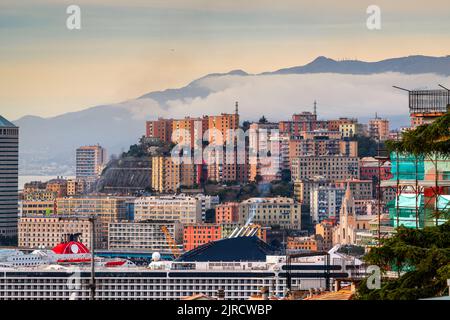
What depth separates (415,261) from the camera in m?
3.50

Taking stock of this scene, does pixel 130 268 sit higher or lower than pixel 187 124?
lower

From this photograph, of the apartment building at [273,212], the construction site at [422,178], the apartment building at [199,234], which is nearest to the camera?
the construction site at [422,178]

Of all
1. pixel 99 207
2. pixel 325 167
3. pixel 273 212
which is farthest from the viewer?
pixel 325 167

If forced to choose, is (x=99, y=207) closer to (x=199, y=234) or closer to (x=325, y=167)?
(x=199, y=234)

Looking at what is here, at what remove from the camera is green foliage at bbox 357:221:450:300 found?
135 inches

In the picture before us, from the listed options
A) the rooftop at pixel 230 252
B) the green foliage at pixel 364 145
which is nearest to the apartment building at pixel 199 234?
the rooftop at pixel 230 252

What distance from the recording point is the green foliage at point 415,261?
135 inches

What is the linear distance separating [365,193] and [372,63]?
3.35m

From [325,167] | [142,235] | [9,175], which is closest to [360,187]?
[325,167]

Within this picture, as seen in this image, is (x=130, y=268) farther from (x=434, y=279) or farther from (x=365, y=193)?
(x=434, y=279)

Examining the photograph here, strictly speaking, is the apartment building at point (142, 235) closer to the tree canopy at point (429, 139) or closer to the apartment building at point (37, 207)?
the apartment building at point (37, 207)

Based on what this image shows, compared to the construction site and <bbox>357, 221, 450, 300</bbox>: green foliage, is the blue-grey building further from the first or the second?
<bbox>357, 221, 450, 300</bbox>: green foliage

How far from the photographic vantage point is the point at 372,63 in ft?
109

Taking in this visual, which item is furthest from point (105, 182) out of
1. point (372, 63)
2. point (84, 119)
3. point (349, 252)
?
point (349, 252)
